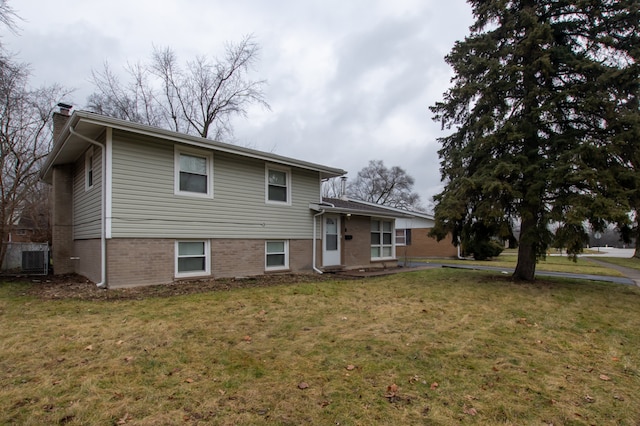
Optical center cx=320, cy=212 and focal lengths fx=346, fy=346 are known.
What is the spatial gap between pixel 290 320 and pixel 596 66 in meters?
9.88

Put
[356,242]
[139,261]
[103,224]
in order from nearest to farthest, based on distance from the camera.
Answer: [103,224]
[139,261]
[356,242]

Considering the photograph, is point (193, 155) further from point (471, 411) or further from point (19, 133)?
point (19, 133)

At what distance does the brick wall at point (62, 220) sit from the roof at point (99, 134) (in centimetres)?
52

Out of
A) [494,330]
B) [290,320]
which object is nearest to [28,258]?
[290,320]

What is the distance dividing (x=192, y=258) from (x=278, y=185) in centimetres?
390

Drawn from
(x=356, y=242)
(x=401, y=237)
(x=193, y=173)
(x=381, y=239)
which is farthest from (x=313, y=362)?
(x=401, y=237)

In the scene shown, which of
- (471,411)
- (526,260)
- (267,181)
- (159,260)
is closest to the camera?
(471,411)

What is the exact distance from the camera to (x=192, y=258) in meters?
10.0

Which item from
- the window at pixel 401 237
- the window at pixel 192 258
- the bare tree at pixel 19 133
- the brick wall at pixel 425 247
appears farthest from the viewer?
the window at pixel 401 237

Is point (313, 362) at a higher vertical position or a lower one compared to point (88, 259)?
lower

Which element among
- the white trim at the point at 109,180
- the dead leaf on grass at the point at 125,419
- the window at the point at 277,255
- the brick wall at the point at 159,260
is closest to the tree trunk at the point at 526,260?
the window at the point at 277,255

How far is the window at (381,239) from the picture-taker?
16.0 meters

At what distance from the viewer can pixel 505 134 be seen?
9.71 metres

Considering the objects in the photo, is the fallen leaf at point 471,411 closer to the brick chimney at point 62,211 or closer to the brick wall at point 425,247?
the brick chimney at point 62,211
